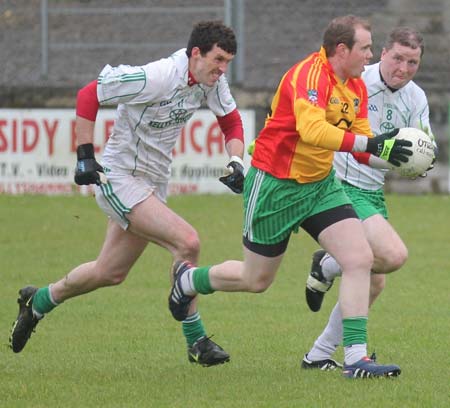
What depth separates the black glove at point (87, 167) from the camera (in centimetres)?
739

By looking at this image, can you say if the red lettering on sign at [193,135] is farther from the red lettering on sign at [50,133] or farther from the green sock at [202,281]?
the green sock at [202,281]

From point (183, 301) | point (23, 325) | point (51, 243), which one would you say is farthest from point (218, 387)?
point (51, 243)

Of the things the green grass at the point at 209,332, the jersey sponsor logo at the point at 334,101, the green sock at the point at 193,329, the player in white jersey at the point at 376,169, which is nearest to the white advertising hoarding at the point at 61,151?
the green grass at the point at 209,332

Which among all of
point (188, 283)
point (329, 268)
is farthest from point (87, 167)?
point (329, 268)

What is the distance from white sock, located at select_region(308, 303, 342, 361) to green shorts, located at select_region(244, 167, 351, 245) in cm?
77

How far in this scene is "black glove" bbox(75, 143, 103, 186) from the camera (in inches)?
291

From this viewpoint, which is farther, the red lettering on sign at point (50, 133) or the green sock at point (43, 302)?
the red lettering on sign at point (50, 133)

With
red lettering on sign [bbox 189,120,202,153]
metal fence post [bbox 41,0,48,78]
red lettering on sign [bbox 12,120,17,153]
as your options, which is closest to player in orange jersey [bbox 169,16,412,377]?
red lettering on sign [bbox 189,120,202,153]

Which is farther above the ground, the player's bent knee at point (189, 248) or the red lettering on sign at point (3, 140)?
the player's bent knee at point (189, 248)

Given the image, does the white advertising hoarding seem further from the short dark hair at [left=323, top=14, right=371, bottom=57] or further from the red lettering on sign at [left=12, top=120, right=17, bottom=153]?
the short dark hair at [left=323, top=14, right=371, bottom=57]

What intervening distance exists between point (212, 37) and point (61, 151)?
1067cm

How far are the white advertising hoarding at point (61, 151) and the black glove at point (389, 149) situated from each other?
36.5ft

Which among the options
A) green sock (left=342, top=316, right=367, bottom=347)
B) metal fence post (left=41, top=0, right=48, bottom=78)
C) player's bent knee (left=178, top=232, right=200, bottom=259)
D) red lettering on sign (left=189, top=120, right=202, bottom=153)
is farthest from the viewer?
metal fence post (left=41, top=0, right=48, bottom=78)

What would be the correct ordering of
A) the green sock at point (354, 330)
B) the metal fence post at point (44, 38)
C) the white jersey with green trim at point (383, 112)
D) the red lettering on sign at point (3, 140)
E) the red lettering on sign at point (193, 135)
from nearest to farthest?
the green sock at point (354, 330), the white jersey with green trim at point (383, 112), the red lettering on sign at point (193, 135), the red lettering on sign at point (3, 140), the metal fence post at point (44, 38)
